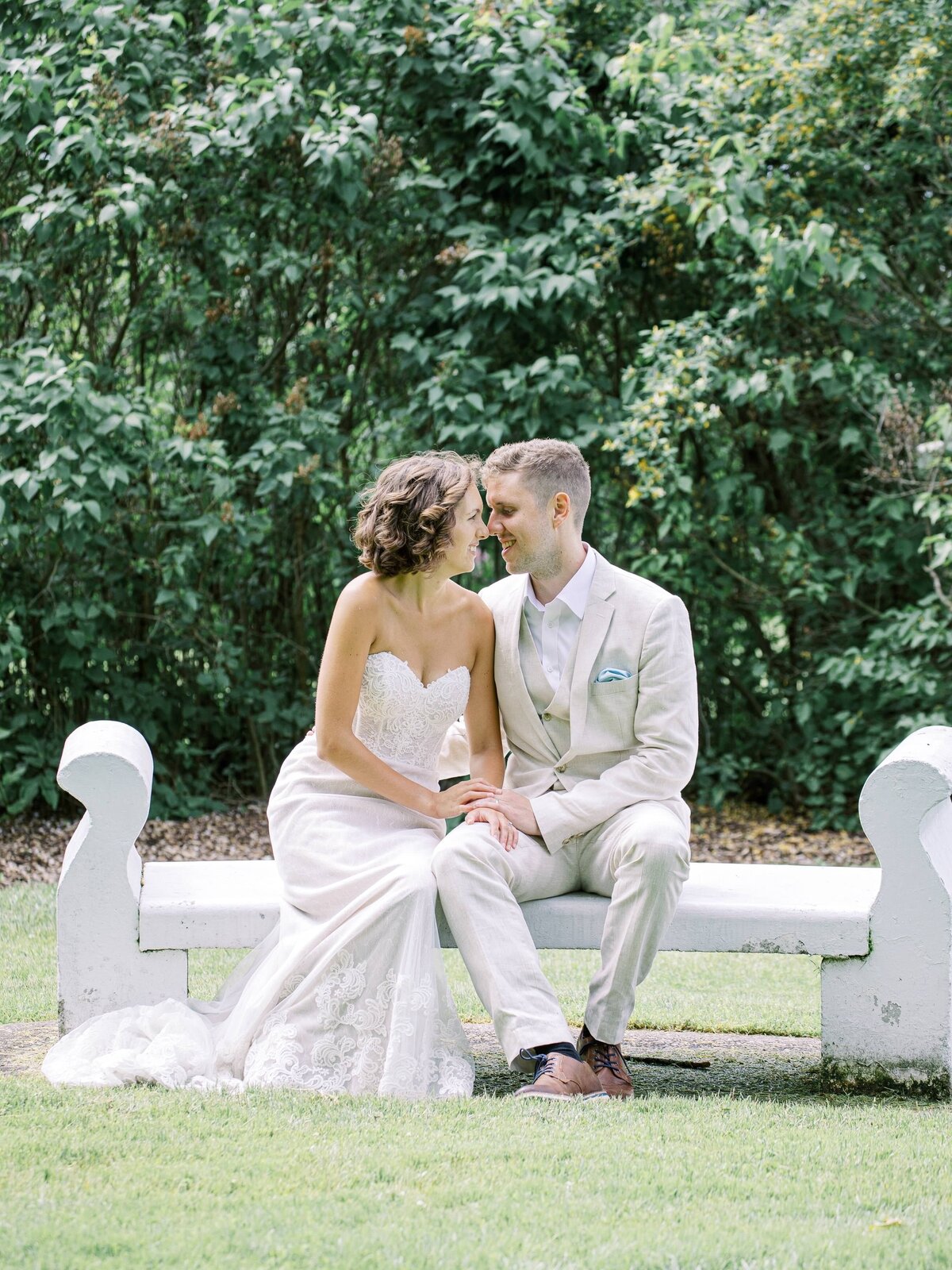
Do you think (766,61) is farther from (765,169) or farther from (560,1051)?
(560,1051)

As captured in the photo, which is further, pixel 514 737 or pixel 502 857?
pixel 514 737

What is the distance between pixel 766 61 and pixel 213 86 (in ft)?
8.62

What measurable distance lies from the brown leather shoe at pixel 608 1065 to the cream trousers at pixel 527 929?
1.2 inches

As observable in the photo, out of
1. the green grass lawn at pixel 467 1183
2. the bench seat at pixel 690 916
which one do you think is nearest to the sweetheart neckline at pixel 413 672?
the bench seat at pixel 690 916

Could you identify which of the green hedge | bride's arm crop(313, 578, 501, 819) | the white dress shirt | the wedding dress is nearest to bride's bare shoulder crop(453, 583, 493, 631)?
the white dress shirt

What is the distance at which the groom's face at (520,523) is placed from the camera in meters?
3.73

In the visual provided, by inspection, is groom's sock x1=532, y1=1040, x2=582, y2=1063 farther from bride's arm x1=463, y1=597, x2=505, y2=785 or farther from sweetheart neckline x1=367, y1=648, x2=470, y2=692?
sweetheart neckline x1=367, y1=648, x2=470, y2=692

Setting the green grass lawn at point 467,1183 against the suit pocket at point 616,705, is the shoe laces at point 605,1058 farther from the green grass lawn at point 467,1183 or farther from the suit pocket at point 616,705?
the suit pocket at point 616,705

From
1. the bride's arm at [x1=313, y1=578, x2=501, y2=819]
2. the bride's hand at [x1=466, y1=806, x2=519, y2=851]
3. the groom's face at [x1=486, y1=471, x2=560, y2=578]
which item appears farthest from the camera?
the groom's face at [x1=486, y1=471, x2=560, y2=578]

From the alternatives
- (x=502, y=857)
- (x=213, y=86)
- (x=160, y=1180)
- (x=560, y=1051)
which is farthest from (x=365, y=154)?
(x=160, y=1180)

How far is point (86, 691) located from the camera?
7520 mm

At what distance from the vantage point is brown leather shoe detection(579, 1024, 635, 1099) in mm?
3342

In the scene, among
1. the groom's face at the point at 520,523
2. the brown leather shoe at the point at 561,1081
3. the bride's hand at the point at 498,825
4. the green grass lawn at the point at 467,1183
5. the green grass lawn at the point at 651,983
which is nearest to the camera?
the green grass lawn at the point at 467,1183

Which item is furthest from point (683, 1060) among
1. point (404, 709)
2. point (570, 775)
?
point (404, 709)
